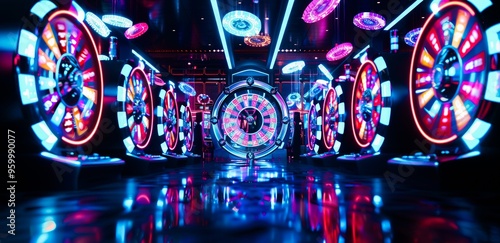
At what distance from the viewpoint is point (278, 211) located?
85.8 inches

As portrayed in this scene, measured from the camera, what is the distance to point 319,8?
6180mm

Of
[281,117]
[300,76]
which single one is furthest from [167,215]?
[300,76]

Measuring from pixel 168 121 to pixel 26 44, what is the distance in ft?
17.4

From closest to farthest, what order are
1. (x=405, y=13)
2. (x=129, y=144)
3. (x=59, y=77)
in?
(x=59, y=77) → (x=129, y=144) → (x=405, y=13)

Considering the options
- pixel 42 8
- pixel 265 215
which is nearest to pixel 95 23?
pixel 42 8

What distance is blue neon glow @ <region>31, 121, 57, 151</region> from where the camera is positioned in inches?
121

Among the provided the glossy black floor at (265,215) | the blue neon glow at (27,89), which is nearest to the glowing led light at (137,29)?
the blue neon glow at (27,89)

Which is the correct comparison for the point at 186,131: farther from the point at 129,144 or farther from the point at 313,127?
the point at 129,144

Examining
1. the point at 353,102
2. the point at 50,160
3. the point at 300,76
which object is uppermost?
the point at 300,76

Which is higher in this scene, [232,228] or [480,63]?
[480,63]

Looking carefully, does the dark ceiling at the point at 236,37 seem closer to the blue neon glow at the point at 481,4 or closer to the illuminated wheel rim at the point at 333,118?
Result: the illuminated wheel rim at the point at 333,118

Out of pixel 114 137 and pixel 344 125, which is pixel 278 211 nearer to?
pixel 114 137

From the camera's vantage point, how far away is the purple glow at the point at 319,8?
5902 millimetres

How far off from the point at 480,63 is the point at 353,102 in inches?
132
